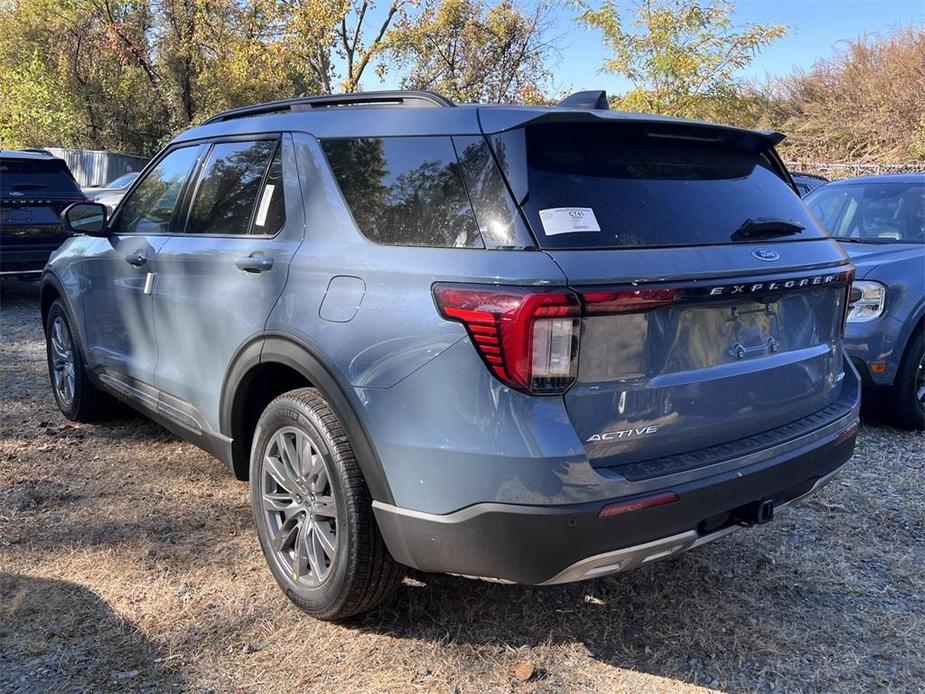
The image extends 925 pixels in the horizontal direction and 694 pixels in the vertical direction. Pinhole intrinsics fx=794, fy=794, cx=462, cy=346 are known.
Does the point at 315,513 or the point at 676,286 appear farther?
the point at 315,513

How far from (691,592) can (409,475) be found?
148 centimetres

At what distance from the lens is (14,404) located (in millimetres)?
5535

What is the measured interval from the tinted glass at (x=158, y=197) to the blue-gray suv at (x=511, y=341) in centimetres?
75

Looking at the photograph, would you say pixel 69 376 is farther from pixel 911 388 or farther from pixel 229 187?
pixel 911 388

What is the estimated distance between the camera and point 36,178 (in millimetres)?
9188

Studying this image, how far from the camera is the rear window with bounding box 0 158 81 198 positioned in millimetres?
8906

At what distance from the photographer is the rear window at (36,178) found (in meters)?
8.91

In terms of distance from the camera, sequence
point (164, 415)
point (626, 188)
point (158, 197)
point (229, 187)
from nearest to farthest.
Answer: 1. point (626, 188)
2. point (229, 187)
3. point (164, 415)
4. point (158, 197)

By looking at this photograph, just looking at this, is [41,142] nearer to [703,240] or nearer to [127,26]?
[127,26]

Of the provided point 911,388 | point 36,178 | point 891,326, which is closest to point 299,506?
point 891,326

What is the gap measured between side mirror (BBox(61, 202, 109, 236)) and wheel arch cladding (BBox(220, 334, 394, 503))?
5.88ft

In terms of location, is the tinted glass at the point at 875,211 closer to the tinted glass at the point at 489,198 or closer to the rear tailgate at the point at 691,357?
the rear tailgate at the point at 691,357

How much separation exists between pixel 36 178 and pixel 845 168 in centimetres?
1942

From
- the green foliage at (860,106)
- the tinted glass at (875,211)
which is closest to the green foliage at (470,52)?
the green foliage at (860,106)
